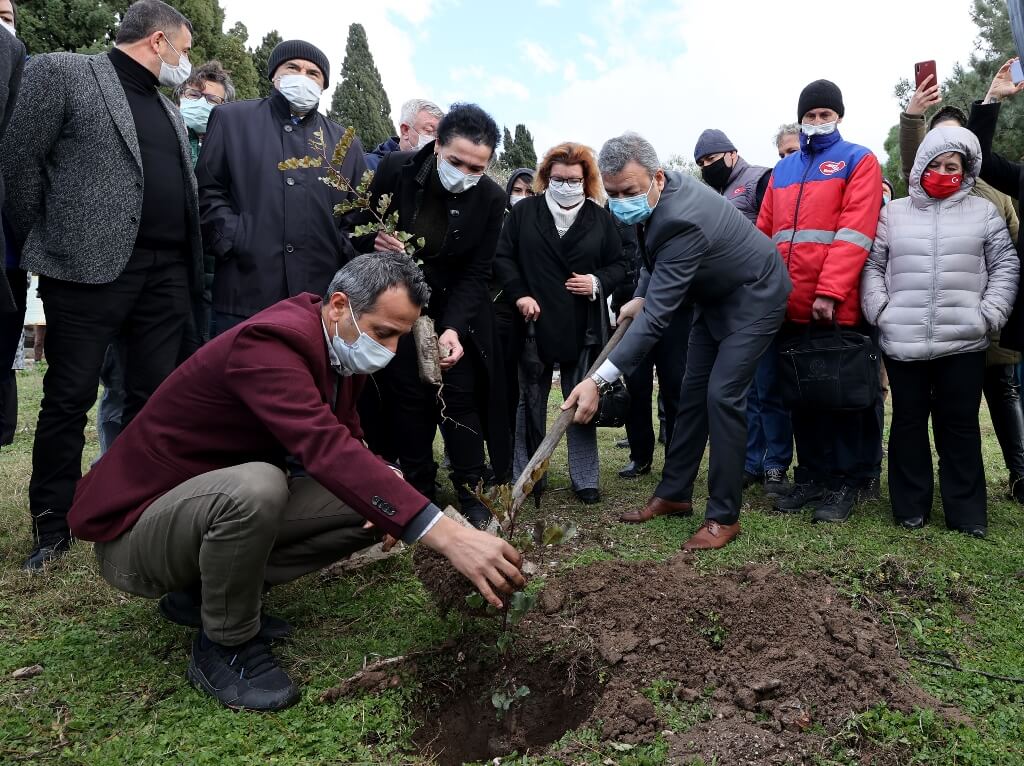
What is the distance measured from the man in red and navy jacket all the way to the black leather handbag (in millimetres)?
135

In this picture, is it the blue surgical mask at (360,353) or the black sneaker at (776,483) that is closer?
the blue surgical mask at (360,353)

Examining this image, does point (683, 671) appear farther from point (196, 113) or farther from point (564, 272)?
point (196, 113)

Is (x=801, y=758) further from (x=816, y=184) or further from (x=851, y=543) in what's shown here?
(x=816, y=184)

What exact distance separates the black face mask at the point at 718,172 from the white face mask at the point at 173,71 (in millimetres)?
3318

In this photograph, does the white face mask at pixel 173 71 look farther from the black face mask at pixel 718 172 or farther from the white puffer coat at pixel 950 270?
the white puffer coat at pixel 950 270

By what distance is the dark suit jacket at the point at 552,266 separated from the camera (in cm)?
468

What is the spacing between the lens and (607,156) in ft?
12.0

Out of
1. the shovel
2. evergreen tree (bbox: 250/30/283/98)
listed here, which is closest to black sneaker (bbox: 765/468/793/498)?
the shovel

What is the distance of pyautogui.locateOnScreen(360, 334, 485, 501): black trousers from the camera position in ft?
13.5

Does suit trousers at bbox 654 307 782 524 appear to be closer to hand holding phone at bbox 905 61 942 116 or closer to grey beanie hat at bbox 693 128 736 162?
hand holding phone at bbox 905 61 942 116

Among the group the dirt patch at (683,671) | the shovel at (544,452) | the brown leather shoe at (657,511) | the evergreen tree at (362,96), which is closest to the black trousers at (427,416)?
the shovel at (544,452)

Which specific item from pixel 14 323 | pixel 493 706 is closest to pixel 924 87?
pixel 493 706

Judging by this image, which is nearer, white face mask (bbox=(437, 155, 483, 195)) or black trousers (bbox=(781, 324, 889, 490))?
white face mask (bbox=(437, 155, 483, 195))

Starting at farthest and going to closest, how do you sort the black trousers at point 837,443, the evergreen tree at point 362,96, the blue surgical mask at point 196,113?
the evergreen tree at point 362,96 → the blue surgical mask at point 196,113 → the black trousers at point 837,443
